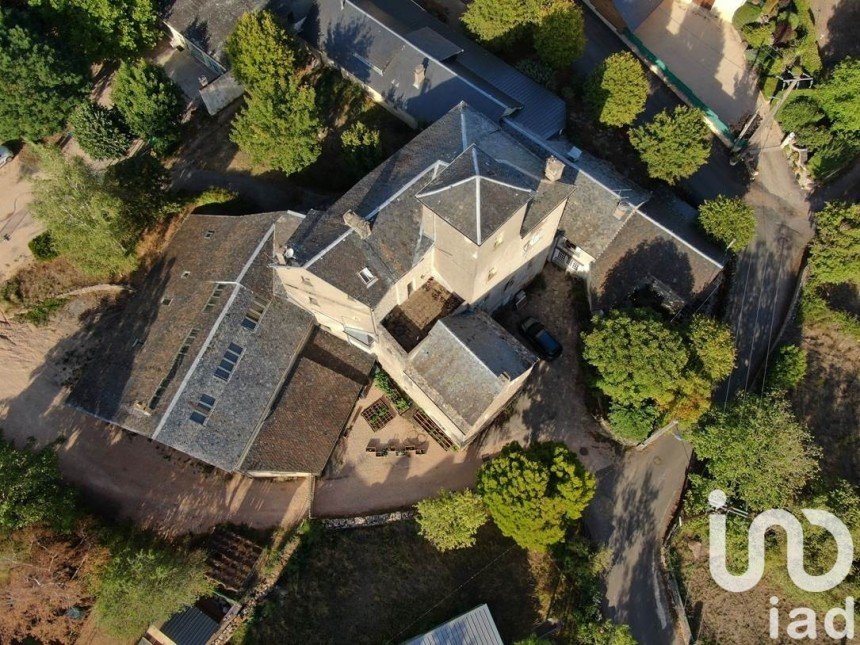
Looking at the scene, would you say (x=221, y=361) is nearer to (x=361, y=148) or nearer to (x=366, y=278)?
(x=366, y=278)

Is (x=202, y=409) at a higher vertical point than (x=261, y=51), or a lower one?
lower

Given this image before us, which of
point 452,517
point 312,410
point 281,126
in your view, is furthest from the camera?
point 281,126

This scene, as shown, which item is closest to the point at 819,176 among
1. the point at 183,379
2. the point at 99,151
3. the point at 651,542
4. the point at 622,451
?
the point at 622,451

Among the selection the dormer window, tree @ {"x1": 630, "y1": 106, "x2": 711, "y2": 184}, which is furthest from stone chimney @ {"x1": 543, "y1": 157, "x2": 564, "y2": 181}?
tree @ {"x1": 630, "y1": 106, "x2": 711, "y2": 184}

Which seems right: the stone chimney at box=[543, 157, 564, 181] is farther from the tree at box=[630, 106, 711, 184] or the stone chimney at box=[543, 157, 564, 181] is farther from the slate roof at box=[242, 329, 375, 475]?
the slate roof at box=[242, 329, 375, 475]

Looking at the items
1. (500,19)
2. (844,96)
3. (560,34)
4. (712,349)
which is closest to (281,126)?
(500,19)
